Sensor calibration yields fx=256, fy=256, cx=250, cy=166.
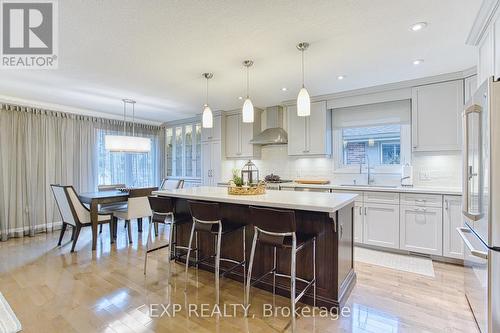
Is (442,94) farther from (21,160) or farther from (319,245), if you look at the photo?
(21,160)

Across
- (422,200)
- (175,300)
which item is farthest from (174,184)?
(422,200)

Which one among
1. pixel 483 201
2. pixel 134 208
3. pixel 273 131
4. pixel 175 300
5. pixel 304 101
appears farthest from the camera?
pixel 273 131

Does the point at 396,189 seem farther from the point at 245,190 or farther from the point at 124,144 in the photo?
the point at 124,144

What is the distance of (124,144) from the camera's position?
4.59 metres

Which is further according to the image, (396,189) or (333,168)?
(333,168)

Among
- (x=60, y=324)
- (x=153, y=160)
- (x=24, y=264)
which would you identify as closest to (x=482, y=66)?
(x=60, y=324)

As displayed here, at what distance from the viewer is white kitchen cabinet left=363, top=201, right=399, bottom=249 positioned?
361 cm

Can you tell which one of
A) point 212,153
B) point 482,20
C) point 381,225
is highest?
point 482,20

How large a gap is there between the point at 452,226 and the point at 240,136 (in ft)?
12.6

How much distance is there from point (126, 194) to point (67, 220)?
93 cm

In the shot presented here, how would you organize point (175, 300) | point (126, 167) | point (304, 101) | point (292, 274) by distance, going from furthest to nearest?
1. point (126, 167)
2. point (304, 101)
3. point (175, 300)
4. point (292, 274)

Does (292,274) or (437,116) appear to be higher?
(437,116)

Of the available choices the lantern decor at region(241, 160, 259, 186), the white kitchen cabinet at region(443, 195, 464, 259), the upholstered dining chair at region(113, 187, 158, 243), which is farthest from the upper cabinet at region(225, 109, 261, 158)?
the white kitchen cabinet at region(443, 195, 464, 259)

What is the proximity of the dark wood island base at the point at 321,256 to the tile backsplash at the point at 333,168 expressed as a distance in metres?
1.94
